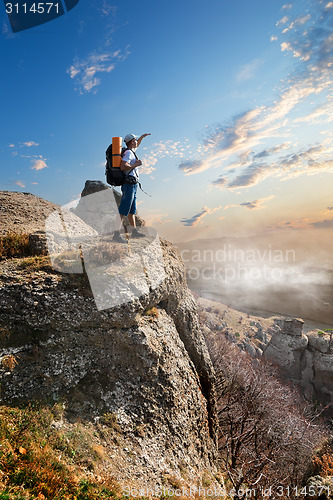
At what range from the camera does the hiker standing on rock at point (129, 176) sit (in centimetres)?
708

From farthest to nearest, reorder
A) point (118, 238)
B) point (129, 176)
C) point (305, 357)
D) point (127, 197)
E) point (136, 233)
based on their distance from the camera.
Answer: point (305, 357)
point (136, 233)
point (118, 238)
point (127, 197)
point (129, 176)

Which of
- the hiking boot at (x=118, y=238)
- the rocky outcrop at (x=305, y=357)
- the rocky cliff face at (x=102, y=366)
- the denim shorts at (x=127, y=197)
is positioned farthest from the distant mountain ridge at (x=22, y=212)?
the rocky outcrop at (x=305, y=357)

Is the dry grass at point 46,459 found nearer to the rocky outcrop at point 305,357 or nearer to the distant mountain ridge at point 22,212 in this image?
the distant mountain ridge at point 22,212

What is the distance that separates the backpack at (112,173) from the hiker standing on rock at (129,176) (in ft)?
0.42

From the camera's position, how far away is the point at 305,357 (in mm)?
40062

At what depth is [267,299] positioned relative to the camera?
332ft

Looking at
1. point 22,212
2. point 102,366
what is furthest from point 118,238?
point 22,212

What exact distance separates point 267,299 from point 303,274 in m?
38.3

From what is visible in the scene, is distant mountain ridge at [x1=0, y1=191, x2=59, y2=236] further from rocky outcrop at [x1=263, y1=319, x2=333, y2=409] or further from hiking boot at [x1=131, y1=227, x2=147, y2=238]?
rocky outcrop at [x1=263, y1=319, x2=333, y2=409]

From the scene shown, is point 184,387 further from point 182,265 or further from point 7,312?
point 7,312

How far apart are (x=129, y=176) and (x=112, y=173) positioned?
0.54 meters

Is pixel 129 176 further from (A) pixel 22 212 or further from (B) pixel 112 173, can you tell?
(A) pixel 22 212

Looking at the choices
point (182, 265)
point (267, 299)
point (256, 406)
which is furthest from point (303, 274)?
point (182, 265)

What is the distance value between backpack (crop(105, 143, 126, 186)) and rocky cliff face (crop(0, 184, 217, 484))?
121 inches
